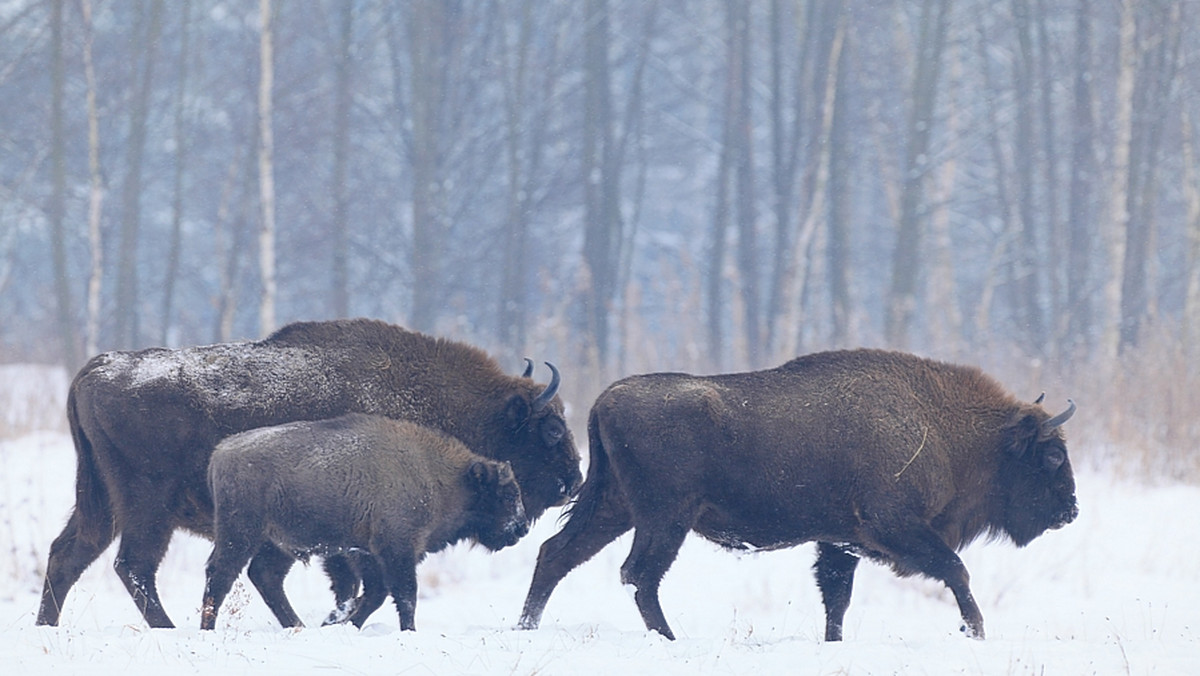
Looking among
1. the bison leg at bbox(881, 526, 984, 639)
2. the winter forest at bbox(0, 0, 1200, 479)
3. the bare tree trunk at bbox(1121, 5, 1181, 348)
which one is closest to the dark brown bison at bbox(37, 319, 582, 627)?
the bison leg at bbox(881, 526, 984, 639)

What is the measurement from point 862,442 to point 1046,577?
14.6 feet

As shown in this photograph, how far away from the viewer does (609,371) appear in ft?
51.1

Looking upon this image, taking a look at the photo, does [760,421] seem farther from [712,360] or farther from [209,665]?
[712,360]

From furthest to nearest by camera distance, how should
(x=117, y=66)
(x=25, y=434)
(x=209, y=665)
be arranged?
1. (x=117, y=66)
2. (x=25, y=434)
3. (x=209, y=665)

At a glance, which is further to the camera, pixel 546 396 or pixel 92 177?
pixel 92 177

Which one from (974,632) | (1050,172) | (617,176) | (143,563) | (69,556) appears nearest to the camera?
(974,632)

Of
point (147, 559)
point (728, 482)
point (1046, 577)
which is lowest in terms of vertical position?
point (1046, 577)

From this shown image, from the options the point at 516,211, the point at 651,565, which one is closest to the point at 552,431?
the point at 651,565

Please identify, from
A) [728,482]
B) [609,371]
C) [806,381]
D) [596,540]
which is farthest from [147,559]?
[609,371]

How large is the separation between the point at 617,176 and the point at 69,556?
17.3m

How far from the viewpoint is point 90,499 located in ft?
22.5

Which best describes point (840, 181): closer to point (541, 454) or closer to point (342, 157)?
point (342, 157)

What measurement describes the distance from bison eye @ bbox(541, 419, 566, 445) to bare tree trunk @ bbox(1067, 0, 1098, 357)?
14668 mm

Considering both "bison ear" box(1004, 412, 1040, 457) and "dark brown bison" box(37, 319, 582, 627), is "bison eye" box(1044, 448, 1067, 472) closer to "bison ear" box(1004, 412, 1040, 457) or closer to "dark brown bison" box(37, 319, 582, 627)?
"bison ear" box(1004, 412, 1040, 457)
